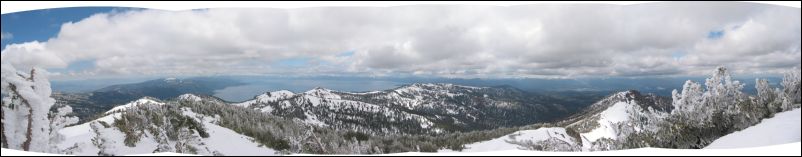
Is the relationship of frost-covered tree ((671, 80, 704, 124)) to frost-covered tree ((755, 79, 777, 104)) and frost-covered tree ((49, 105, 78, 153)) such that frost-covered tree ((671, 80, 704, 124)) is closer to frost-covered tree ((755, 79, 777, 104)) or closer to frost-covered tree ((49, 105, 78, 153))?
frost-covered tree ((755, 79, 777, 104))

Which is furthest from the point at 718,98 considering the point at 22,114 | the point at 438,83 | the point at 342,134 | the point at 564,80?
the point at 22,114

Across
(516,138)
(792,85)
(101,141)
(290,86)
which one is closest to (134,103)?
(101,141)

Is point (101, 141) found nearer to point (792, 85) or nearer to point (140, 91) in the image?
point (140, 91)

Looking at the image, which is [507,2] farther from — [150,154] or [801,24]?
[150,154]

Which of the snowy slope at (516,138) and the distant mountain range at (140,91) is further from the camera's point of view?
the distant mountain range at (140,91)

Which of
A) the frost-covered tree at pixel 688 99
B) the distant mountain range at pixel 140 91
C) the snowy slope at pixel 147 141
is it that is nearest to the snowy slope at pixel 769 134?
the frost-covered tree at pixel 688 99

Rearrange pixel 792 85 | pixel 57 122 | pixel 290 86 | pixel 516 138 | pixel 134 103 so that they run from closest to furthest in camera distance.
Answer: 1. pixel 792 85
2. pixel 57 122
3. pixel 516 138
4. pixel 134 103
5. pixel 290 86

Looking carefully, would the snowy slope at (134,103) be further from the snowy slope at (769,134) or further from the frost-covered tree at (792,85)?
the frost-covered tree at (792,85)
